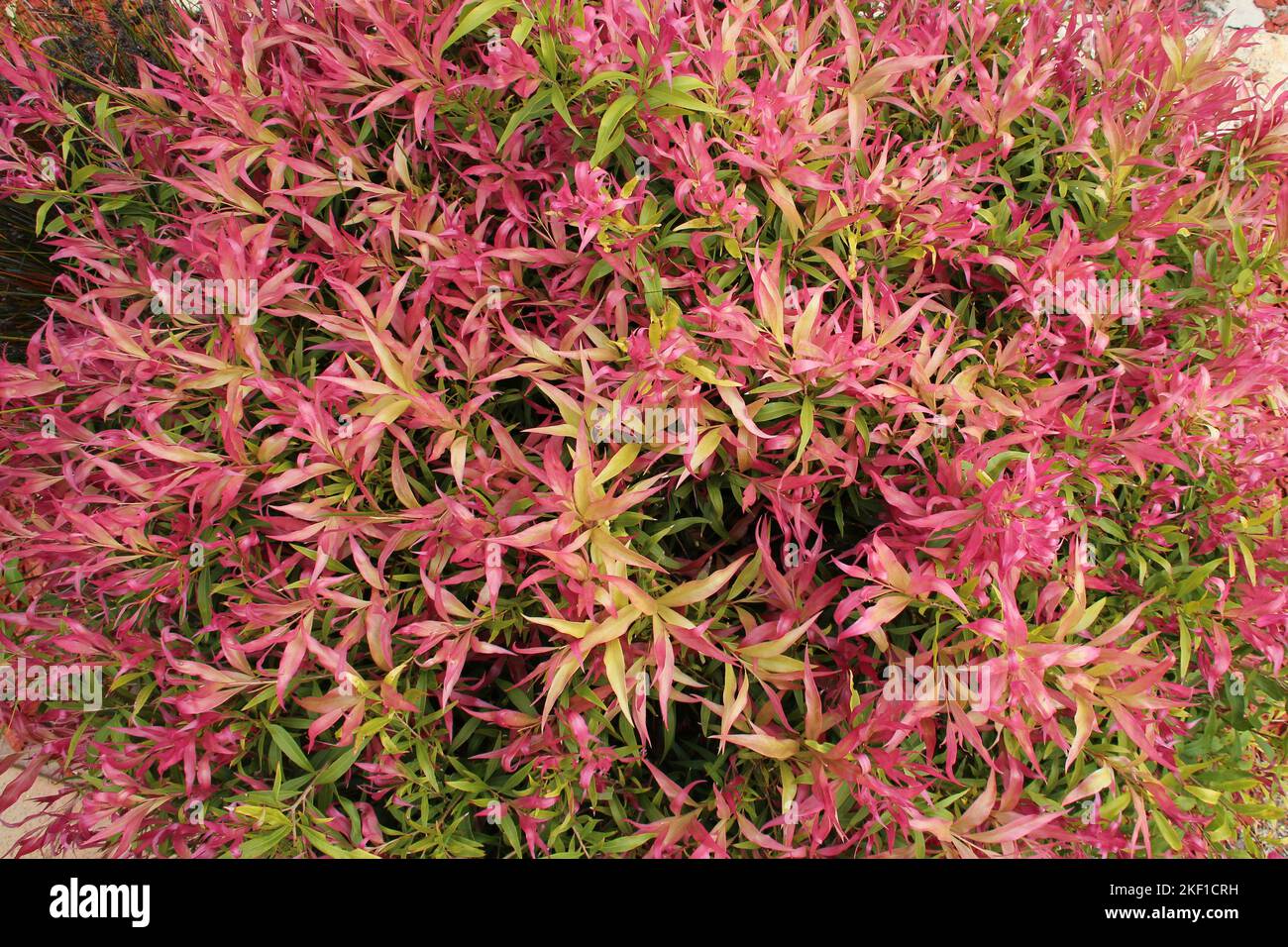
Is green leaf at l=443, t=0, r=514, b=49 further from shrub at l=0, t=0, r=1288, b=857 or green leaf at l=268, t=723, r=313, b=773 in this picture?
green leaf at l=268, t=723, r=313, b=773

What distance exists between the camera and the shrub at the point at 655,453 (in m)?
1.18

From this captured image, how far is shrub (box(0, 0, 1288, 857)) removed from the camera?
A: 3.88 feet

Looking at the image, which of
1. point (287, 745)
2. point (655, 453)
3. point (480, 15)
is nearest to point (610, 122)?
point (480, 15)

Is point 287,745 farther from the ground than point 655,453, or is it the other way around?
point 655,453

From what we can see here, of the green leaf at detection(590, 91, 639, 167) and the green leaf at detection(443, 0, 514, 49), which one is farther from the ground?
the green leaf at detection(443, 0, 514, 49)

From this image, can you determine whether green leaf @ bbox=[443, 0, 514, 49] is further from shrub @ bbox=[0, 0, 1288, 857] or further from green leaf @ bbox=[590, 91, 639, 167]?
green leaf @ bbox=[590, 91, 639, 167]

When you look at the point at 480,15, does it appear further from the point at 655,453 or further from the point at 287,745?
the point at 287,745

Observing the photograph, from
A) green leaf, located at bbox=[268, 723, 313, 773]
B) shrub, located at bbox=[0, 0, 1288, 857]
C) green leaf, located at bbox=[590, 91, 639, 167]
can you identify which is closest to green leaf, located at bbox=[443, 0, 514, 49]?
shrub, located at bbox=[0, 0, 1288, 857]

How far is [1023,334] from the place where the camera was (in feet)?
4.45

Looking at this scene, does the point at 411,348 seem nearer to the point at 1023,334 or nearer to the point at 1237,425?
the point at 1023,334

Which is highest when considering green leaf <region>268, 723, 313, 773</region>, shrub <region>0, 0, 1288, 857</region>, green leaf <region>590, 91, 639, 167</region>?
green leaf <region>590, 91, 639, 167</region>

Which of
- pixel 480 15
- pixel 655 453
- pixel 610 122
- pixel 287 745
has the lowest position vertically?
pixel 287 745

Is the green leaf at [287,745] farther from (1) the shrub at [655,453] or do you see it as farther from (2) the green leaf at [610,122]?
(2) the green leaf at [610,122]

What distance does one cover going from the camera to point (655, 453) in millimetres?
1190
